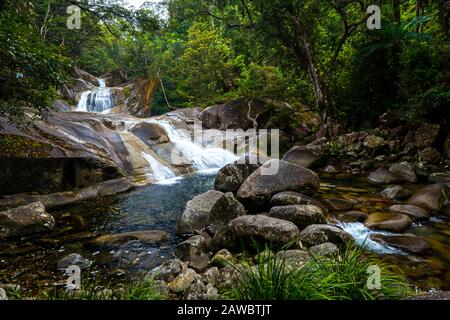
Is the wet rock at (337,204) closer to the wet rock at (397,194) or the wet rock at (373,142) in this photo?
the wet rock at (397,194)

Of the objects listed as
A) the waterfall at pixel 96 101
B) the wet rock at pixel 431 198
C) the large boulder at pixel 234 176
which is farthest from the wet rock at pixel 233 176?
the waterfall at pixel 96 101

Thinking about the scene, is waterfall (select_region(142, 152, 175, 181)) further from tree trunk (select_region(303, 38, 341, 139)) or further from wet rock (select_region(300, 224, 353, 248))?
wet rock (select_region(300, 224, 353, 248))

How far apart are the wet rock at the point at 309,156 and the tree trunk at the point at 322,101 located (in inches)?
82.9

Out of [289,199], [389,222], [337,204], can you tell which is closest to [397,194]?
[337,204]

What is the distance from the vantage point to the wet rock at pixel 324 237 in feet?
16.6

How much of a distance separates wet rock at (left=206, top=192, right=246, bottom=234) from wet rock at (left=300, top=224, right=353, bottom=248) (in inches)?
70.3

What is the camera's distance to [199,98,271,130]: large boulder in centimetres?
1816

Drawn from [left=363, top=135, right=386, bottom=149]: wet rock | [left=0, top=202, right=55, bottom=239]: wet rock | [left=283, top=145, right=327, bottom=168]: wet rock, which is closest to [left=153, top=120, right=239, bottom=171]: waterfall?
[left=283, top=145, right=327, bottom=168]: wet rock

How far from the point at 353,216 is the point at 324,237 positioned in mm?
2045

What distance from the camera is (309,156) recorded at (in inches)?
476

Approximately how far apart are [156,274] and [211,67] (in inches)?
810

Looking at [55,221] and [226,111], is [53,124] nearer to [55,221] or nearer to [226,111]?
[55,221]

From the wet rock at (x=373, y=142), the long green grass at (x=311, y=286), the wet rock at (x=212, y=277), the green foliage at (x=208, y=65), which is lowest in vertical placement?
the wet rock at (x=212, y=277)

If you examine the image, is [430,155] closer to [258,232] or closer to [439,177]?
[439,177]
